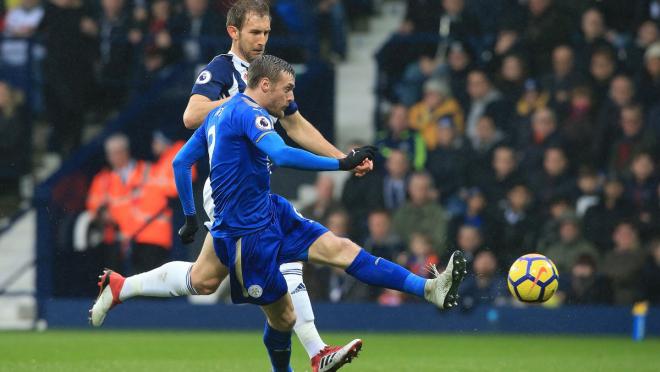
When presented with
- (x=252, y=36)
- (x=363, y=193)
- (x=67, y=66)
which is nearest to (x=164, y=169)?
(x=363, y=193)

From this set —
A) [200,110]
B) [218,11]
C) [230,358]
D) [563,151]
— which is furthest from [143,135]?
[200,110]

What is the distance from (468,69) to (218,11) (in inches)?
136

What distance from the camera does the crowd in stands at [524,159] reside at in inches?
565

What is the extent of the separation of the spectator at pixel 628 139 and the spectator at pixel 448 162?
1.56 m

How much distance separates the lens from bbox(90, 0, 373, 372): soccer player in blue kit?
833 cm

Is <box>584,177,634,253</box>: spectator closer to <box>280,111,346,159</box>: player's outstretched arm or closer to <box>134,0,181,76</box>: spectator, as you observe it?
<box>134,0,181,76</box>: spectator

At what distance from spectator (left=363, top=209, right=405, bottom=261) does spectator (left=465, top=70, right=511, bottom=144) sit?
1535 millimetres

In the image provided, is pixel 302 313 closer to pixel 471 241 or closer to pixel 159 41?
pixel 471 241

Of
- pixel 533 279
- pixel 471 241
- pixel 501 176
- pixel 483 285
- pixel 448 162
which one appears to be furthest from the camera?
pixel 448 162

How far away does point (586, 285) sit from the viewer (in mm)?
14250

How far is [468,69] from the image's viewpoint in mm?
16234

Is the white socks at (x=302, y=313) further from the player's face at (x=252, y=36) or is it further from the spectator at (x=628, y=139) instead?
the spectator at (x=628, y=139)

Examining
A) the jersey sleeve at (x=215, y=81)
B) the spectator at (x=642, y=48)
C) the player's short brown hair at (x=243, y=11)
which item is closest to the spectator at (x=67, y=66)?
the spectator at (x=642, y=48)

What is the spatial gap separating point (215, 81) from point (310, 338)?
1.66 meters
